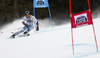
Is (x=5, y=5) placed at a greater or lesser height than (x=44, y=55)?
greater

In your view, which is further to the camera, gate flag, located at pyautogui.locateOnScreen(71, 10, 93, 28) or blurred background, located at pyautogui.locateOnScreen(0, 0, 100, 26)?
blurred background, located at pyautogui.locateOnScreen(0, 0, 100, 26)

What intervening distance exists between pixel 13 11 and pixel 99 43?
24905mm

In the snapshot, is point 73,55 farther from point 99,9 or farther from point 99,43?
point 99,9

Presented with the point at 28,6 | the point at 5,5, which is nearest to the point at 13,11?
the point at 5,5

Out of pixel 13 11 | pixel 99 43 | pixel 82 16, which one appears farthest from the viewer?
pixel 13 11

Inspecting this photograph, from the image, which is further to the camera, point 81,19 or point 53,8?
point 53,8

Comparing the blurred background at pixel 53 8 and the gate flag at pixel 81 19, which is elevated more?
the blurred background at pixel 53 8

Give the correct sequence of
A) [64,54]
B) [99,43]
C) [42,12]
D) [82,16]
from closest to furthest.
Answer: [82,16]
[64,54]
[99,43]
[42,12]

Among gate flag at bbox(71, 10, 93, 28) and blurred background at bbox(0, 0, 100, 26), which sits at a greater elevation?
blurred background at bbox(0, 0, 100, 26)

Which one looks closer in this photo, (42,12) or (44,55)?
(44,55)

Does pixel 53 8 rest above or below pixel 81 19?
above

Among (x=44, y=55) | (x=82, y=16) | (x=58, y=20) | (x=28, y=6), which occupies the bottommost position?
(x=44, y=55)

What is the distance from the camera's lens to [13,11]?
30016 millimetres

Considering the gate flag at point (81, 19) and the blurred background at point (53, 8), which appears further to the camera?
the blurred background at point (53, 8)
